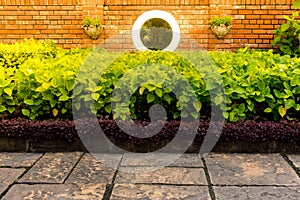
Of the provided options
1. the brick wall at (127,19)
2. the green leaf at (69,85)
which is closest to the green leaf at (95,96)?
the green leaf at (69,85)

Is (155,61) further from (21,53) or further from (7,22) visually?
(7,22)

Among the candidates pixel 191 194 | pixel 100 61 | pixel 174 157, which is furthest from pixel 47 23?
pixel 191 194

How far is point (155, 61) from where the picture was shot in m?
3.94

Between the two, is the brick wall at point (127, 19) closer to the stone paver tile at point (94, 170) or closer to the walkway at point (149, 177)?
the walkway at point (149, 177)

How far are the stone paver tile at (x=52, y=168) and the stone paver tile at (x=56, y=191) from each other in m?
0.09

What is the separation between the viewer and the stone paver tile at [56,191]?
261 centimetres

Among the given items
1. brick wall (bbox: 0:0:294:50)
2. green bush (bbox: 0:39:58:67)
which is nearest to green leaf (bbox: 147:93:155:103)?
green bush (bbox: 0:39:58:67)

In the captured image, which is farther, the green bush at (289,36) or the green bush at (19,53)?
the green bush at (289,36)

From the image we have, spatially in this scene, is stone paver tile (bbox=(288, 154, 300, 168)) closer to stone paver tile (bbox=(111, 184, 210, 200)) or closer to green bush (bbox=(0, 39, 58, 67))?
stone paver tile (bbox=(111, 184, 210, 200))

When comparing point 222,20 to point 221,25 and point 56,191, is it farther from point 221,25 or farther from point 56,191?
point 56,191

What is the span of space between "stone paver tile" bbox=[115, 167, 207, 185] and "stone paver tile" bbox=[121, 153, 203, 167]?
0.27 ft

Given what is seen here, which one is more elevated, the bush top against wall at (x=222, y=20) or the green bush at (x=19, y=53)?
the bush top against wall at (x=222, y=20)

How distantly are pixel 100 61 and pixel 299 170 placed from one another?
1.99 m

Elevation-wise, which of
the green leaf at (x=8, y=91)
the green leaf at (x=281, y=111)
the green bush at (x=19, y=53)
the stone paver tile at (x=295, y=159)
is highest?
the green bush at (x=19, y=53)
